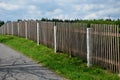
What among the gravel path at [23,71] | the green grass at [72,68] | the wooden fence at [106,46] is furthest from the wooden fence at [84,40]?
the gravel path at [23,71]

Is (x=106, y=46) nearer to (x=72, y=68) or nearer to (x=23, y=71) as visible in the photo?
(x=72, y=68)

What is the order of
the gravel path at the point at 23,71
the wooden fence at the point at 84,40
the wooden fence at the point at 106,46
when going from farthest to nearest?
the wooden fence at the point at 84,40, the wooden fence at the point at 106,46, the gravel path at the point at 23,71

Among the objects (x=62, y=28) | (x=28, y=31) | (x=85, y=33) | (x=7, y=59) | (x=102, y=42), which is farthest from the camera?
(x=28, y=31)

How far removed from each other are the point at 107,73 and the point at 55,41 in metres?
8.09

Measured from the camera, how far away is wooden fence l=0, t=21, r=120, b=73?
13.3 metres

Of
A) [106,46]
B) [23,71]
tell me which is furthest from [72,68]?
[23,71]

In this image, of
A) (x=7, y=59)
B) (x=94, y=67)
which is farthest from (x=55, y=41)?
(x=94, y=67)

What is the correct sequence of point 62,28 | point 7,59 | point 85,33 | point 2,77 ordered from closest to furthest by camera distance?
point 2,77, point 85,33, point 7,59, point 62,28

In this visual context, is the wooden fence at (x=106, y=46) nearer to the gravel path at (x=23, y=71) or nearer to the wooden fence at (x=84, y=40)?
the wooden fence at (x=84, y=40)

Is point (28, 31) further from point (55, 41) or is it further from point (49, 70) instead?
point (49, 70)

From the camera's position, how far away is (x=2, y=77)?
12781 mm

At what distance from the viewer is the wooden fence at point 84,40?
13259 mm

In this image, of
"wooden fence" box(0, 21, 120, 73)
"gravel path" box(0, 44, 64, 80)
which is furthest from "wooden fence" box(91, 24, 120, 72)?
"gravel path" box(0, 44, 64, 80)

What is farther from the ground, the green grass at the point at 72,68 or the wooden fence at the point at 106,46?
the wooden fence at the point at 106,46
